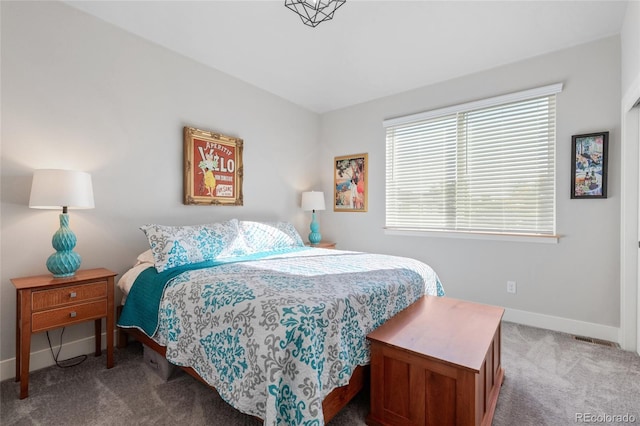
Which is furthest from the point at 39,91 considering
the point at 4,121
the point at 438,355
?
the point at 438,355

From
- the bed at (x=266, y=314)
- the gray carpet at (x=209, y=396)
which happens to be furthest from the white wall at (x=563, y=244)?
the bed at (x=266, y=314)

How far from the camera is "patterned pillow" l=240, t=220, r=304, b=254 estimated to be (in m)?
2.91

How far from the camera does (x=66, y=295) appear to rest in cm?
190

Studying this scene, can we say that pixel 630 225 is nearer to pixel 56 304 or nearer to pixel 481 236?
pixel 481 236

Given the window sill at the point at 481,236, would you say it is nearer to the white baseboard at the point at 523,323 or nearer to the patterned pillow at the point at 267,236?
the white baseboard at the point at 523,323

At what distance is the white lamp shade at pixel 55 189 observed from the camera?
187 cm

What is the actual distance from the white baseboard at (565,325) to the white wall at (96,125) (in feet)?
10.4

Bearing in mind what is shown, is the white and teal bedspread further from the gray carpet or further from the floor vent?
the floor vent

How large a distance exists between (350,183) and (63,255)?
3180mm

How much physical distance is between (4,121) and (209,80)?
1.69 meters

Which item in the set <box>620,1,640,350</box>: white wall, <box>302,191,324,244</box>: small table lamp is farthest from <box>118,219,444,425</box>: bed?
<box>620,1,640,350</box>: white wall

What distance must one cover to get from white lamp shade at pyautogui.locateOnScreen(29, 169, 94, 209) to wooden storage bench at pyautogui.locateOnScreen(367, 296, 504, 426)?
2.08 metres

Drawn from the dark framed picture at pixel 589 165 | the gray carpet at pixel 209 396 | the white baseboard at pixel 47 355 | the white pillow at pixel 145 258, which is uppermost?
the dark framed picture at pixel 589 165

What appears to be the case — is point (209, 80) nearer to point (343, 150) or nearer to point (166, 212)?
point (166, 212)
